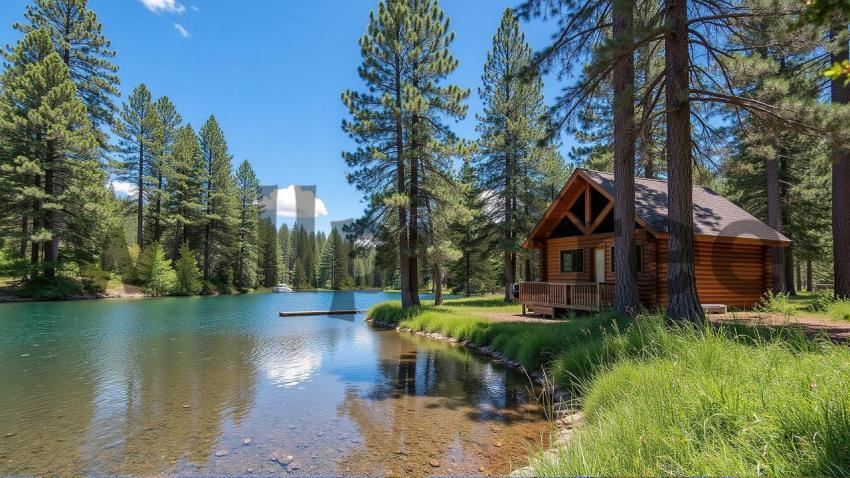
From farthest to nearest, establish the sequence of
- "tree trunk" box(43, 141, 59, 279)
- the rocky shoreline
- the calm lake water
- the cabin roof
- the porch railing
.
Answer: "tree trunk" box(43, 141, 59, 279), the porch railing, the cabin roof, the calm lake water, the rocky shoreline

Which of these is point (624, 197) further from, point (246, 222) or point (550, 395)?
point (246, 222)

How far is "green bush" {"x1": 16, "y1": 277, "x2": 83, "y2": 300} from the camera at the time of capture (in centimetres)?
2561

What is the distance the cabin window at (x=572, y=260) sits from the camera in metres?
15.9

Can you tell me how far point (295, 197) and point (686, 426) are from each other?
37.9 meters

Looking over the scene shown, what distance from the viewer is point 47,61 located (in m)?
25.8

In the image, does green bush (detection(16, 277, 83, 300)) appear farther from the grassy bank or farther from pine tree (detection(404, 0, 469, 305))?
the grassy bank

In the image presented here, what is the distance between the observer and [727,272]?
14172 mm

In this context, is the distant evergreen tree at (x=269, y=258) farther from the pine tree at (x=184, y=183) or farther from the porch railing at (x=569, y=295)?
the porch railing at (x=569, y=295)

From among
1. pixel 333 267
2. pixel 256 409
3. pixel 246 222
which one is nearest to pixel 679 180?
pixel 256 409

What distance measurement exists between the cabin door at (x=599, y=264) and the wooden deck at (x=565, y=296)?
53.4 inches

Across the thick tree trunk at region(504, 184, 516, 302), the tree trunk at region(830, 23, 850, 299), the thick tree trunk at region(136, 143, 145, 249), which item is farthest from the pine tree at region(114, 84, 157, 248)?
the tree trunk at region(830, 23, 850, 299)

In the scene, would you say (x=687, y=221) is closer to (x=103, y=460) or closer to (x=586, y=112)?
(x=586, y=112)

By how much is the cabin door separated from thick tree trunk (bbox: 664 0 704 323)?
6.67 m

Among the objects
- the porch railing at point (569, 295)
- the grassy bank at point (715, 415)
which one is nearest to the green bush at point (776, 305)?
the porch railing at point (569, 295)
